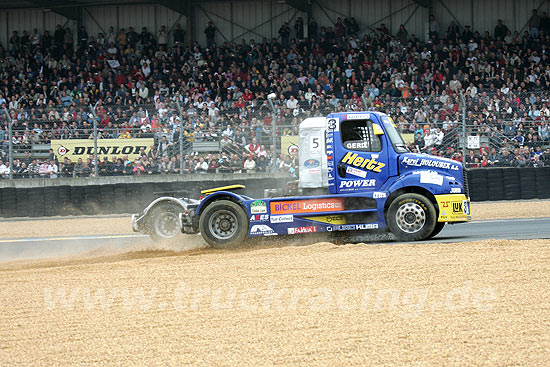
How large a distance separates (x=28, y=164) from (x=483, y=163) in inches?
503

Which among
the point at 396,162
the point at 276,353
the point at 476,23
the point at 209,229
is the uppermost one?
the point at 476,23

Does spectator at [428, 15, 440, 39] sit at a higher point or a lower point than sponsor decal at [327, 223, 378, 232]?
higher

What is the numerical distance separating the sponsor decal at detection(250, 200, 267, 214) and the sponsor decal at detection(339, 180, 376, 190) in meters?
1.28

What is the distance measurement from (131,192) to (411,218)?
10.0 meters

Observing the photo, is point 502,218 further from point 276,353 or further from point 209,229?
point 276,353

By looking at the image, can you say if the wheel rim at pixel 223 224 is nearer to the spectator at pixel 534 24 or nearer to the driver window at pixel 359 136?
the driver window at pixel 359 136

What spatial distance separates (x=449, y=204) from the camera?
37.8 ft

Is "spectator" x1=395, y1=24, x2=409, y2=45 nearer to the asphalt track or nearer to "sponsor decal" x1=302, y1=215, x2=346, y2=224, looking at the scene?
the asphalt track

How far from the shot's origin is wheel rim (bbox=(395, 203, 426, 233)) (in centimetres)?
1152

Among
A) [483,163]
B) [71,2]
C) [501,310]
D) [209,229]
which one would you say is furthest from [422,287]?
[71,2]

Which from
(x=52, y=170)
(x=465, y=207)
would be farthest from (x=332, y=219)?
(x=52, y=170)

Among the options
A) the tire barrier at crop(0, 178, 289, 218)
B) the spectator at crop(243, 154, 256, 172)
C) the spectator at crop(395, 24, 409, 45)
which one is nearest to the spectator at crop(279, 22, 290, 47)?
the spectator at crop(395, 24, 409, 45)

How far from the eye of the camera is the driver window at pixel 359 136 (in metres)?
11.7

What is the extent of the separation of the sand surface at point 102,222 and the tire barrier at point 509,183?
26 cm
